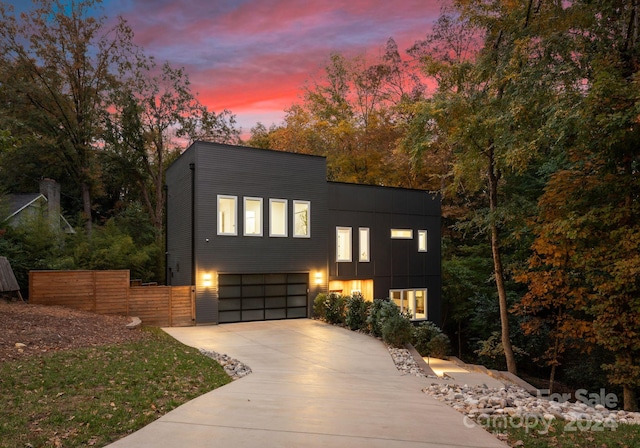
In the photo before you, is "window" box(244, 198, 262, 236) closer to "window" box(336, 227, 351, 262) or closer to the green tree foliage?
"window" box(336, 227, 351, 262)

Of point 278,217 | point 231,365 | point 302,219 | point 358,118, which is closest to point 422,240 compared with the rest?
point 302,219

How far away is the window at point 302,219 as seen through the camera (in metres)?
17.0

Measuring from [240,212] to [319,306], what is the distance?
4460 mm

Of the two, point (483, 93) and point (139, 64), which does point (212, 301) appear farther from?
point (139, 64)

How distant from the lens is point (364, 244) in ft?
60.7

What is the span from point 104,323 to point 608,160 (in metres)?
12.5

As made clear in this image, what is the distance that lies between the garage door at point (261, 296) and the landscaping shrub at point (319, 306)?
0.62m

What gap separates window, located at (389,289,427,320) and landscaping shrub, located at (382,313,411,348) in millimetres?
7420

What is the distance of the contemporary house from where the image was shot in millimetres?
15469

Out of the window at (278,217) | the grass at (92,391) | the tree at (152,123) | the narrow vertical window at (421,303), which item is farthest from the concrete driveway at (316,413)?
the tree at (152,123)

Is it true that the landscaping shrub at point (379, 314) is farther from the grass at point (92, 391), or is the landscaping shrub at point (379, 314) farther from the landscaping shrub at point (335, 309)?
the grass at point (92, 391)

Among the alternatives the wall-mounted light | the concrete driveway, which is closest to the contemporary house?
the wall-mounted light

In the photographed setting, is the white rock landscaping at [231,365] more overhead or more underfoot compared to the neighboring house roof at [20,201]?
more underfoot

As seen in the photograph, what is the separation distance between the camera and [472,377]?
10.1m
